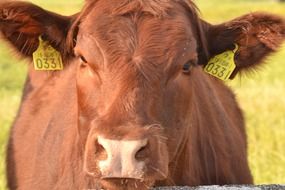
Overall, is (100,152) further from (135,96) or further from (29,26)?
(29,26)

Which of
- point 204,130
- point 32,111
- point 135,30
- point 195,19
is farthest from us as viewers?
point 32,111

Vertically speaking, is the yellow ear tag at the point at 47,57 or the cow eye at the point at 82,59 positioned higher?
the cow eye at the point at 82,59

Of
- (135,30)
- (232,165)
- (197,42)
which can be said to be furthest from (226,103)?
(135,30)

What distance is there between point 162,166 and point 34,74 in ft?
12.2

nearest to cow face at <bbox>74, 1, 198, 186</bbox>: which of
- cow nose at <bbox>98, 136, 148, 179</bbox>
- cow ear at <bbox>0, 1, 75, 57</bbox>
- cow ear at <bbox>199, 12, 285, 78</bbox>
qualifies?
cow nose at <bbox>98, 136, 148, 179</bbox>

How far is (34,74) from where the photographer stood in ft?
25.9

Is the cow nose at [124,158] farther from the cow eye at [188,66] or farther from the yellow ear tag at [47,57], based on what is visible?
the yellow ear tag at [47,57]

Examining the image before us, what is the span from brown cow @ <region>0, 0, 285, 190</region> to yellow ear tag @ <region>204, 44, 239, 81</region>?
0.16 feet

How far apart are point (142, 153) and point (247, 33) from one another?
165 cm

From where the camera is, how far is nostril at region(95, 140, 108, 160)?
428 cm

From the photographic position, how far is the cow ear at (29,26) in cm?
538

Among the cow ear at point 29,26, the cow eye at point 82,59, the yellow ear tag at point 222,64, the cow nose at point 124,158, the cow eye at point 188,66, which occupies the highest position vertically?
the cow ear at point 29,26

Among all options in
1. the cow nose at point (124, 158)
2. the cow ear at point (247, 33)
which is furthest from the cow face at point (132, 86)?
the cow ear at point (247, 33)

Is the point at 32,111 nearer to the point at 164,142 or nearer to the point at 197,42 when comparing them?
the point at 197,42
